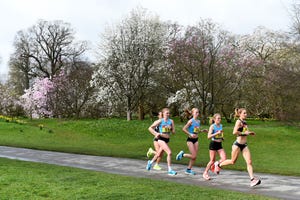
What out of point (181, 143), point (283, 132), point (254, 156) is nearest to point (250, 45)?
point (283, 132)

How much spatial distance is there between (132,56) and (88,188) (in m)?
31.1

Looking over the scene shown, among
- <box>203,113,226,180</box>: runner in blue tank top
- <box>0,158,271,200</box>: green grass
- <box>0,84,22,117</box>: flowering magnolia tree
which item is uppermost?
<box>0,84,22,117</box>: flowering magnolia tree

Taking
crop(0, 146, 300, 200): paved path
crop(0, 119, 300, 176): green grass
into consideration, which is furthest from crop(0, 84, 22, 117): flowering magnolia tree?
crop(0, 146, 300, 200): paved path

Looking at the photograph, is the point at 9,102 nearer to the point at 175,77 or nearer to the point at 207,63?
the point at 175,77

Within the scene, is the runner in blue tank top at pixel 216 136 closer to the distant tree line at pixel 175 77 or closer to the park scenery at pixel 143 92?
the park scenery at pixel 143 92

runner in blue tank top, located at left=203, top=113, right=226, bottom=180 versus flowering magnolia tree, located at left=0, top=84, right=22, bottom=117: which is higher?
flowering magnolia tree, located at left=0, top=84, right=22, bottom=117

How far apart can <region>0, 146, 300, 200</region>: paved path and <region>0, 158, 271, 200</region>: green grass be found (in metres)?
1.23

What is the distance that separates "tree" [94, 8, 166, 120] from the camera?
3894cm

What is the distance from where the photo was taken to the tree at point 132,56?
38938 mm

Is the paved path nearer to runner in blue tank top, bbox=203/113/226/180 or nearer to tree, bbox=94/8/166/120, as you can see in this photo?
runner in blue tank top, bbox=203/113/226/180

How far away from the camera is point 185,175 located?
38.0 ft

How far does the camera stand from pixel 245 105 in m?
45.3

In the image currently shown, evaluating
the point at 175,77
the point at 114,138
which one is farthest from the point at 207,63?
the point at 114,138

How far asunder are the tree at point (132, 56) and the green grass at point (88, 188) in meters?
28.8
